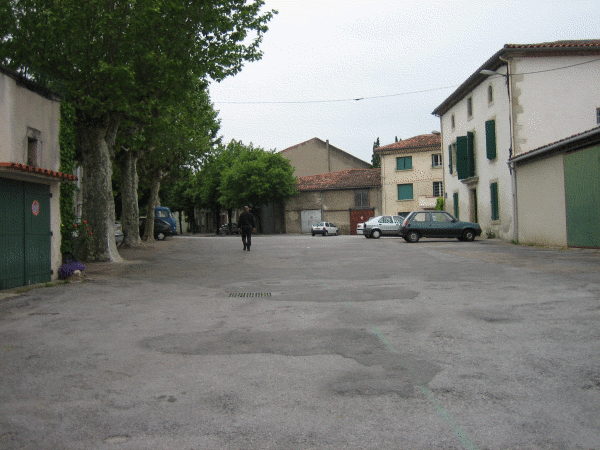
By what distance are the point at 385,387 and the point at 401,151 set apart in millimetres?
47416

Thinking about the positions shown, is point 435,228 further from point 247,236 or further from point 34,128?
point 34,128

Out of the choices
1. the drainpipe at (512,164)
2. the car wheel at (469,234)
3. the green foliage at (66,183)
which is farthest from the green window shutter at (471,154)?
the green foliage at (66,183)

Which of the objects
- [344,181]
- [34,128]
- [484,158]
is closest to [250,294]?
[34,128]

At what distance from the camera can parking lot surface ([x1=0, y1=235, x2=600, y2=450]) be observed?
3.49m

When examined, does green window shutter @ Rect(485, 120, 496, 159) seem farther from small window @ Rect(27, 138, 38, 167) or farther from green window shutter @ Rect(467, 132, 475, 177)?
small window @ Rect(27, 138, 38, 167)

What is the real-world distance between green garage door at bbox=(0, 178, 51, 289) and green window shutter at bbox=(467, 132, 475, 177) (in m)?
23.3

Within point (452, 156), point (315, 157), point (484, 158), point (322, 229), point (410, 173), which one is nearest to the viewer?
point (484, 158)

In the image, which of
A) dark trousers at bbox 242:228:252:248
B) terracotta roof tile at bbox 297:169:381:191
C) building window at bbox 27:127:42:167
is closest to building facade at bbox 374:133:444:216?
terracotta roof tile at bbox 297:169:381:191

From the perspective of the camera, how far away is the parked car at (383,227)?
108 ft

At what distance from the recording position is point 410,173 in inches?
1980

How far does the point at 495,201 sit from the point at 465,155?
4218 mm

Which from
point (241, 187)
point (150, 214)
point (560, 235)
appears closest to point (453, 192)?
point (560, 235)

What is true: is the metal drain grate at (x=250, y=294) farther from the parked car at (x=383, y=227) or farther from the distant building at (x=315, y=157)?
the distant building at (x=315, y=157)

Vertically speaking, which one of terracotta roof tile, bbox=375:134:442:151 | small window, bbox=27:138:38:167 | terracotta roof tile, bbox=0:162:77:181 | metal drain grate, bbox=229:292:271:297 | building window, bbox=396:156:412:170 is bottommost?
metal drain grate, bbox=229:292:271:297
